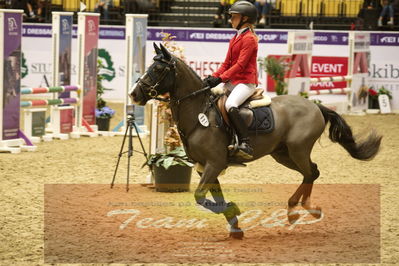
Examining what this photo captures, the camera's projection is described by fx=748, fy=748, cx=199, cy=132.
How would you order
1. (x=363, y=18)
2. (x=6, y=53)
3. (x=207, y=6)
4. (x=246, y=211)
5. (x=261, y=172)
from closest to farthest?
(x=246, y=211) → (x=261, y=172) → (x=6, y=53) → (x=363, y=18) → (x=207, y=6)

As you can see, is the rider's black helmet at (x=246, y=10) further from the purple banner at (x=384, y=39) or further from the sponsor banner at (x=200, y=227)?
the purple banner at (x=384, y=39)

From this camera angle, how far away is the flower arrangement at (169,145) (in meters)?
9.04

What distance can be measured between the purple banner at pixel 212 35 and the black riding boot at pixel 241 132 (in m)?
12.5

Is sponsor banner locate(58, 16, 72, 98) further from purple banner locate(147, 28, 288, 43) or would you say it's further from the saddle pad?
the saddle pad

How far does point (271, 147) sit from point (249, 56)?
36.4 inches

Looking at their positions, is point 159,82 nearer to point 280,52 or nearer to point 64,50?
point 64,50

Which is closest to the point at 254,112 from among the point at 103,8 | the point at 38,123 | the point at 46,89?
the point at 46,89

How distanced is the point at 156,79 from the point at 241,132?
928 millimetres

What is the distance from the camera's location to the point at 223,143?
22.5 feet

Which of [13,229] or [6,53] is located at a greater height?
[6,53]

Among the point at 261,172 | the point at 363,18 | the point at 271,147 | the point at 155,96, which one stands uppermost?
the point at 363,18

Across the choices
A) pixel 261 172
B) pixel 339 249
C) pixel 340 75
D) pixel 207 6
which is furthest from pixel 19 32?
pixel 207 6

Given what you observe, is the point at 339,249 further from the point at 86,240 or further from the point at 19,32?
the point at 19,32

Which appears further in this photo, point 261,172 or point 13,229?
point 261,172
